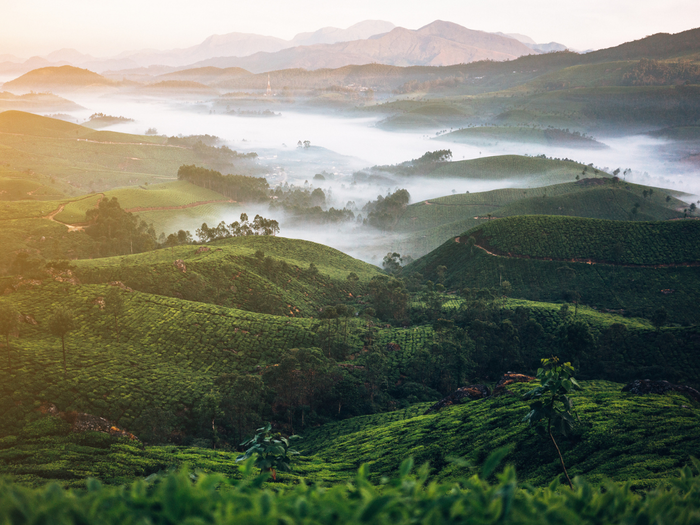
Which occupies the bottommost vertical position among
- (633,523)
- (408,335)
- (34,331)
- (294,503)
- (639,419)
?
(408,335)

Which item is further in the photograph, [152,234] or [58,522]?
[152,234]

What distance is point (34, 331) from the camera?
146 feet

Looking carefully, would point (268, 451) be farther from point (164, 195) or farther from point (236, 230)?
point (164, 195)

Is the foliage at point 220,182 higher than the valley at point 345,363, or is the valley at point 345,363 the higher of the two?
the foliage at point 220,182

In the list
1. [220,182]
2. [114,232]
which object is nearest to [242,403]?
[114,232]

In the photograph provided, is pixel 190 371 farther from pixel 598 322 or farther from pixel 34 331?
pixel 598 322

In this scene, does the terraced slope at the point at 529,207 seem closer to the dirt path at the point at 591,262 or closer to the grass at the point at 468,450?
the dirt path at the point at 591,262

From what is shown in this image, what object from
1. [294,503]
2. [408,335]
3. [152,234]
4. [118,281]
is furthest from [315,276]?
[294,503]

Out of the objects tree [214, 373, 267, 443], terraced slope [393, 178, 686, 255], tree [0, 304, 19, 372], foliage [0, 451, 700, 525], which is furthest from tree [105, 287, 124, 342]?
terraced slope [393, 178, 686, 255]

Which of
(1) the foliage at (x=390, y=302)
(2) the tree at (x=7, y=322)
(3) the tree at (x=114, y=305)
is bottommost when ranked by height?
(1) the foliage at (x=390, y=302)

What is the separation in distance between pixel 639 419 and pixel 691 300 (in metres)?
69.9

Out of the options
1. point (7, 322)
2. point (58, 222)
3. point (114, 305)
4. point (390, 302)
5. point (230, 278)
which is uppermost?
point (58, 222)

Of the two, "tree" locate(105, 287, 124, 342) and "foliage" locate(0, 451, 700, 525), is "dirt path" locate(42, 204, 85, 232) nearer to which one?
"tree" locate(105, 287, 124, 342)

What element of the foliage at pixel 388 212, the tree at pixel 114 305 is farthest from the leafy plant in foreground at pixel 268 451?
the foliage at pixel 388 212
